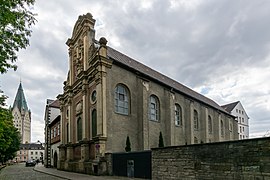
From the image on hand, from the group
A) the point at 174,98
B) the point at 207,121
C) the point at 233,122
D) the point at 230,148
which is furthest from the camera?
the point at 233,122

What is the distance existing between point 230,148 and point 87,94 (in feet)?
63.0

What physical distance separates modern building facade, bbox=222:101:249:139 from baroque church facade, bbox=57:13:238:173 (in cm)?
4623

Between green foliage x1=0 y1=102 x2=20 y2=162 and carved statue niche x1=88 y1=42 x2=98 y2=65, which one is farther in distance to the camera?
carved statue niche x1=88 y1=42 x2=98 y2=65

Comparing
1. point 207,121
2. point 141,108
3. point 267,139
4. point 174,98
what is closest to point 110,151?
point 141,108

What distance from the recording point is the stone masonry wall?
37.3 ft

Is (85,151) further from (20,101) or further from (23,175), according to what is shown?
(20,101)

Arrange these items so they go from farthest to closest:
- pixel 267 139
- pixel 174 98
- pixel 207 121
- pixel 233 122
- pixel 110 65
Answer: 1. pixel 233 122
2. pixel 207 121
3. pixel 174 98
4. pixel 110 65
5. pixel 267 139

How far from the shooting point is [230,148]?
12.7 meters

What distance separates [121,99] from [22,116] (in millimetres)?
133499

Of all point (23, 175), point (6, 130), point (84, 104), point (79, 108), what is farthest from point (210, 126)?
point (6, 130)

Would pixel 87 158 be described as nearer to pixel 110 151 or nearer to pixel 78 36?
pixel 110 151

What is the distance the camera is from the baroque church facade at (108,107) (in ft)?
84.9

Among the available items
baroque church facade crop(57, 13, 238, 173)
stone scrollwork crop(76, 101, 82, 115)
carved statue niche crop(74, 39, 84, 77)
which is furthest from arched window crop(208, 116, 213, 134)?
carved statue niche crop(74, 39, 84, 77)

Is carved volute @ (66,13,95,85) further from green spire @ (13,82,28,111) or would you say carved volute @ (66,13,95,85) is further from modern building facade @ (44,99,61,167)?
green spire @ (13,82,28,111)
